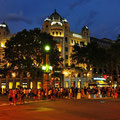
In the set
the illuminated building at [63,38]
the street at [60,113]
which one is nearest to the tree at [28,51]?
the illuminated building at [63,38]

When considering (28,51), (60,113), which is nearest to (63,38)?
(28,51)

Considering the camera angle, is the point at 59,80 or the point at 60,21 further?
the point at 60,21

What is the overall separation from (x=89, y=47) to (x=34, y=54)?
55.0 feet

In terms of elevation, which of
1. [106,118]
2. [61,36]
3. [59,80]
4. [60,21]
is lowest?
[106,118]

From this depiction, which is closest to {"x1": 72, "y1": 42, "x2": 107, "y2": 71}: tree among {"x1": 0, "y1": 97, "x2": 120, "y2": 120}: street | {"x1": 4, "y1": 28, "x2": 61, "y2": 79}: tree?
{"x1": 4, "y1": 28, "x2": 61, "y2": 79}: tree

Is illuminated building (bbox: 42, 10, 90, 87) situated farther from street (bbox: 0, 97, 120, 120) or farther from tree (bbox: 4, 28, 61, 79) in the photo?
street (bbox: 0, 97, 120, 120)

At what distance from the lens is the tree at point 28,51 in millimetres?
41859

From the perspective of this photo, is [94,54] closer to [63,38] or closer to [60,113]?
[63,38]

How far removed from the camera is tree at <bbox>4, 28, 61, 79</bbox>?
137ft

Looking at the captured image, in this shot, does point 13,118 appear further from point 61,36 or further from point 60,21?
point 60,21

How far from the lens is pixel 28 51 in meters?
42.2

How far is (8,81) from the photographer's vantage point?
68.8 m

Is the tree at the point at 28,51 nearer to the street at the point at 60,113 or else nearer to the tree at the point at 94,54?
the tree at the point at 94,54

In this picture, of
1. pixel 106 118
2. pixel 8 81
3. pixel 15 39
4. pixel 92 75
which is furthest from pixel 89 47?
pixel 106 118
